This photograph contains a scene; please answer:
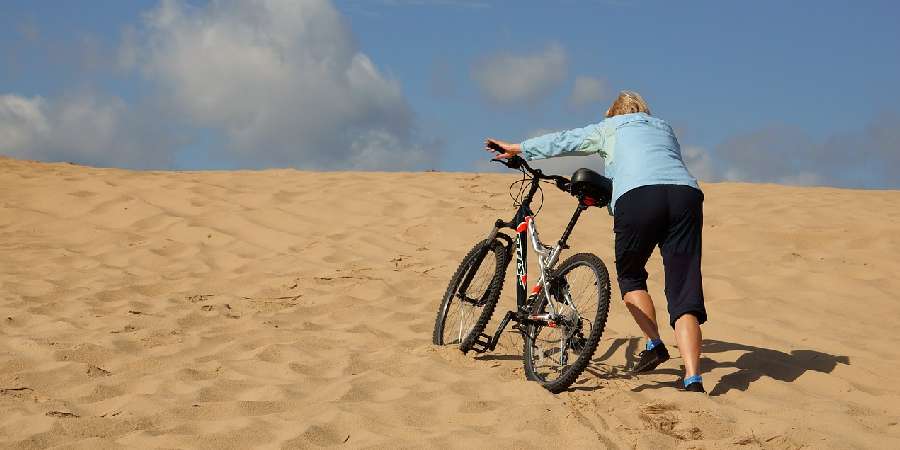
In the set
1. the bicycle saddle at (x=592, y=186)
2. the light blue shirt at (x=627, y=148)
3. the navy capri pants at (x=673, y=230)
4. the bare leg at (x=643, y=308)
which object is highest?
the light blue shirt at (x=627, y=148)

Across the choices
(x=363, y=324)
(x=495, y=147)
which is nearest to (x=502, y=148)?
(x=495, y=147)

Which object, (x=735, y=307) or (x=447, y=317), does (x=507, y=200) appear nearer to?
(x=735, y=307)

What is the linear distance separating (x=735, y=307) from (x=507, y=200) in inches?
168

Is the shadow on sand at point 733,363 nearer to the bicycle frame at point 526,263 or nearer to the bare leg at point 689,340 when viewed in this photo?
the bare leg at point 689,340

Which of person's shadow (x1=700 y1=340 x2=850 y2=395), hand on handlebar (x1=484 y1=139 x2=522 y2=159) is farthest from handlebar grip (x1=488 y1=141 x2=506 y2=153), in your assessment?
person's shadow (x1=700 y1=340 x2=850 y2=395)

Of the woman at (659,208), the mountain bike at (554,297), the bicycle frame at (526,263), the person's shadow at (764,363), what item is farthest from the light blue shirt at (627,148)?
the person's shadow at (764,363)

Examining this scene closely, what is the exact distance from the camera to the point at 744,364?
204 inches

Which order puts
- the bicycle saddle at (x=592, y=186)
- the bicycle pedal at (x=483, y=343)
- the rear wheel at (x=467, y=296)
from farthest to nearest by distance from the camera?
the rear wheel at (x=467, y=296) < the bicycle pedal at (x=483, y=343) < the bicycle saddle at (x=592, y=186)

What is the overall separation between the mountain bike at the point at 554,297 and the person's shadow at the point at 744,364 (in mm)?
400

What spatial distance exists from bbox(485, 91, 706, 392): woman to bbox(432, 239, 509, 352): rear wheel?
941mm

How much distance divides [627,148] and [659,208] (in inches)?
14.2

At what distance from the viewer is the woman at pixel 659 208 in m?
4.26

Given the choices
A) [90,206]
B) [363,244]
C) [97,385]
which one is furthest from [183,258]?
[97,385]

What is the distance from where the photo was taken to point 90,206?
9633 millimetres
